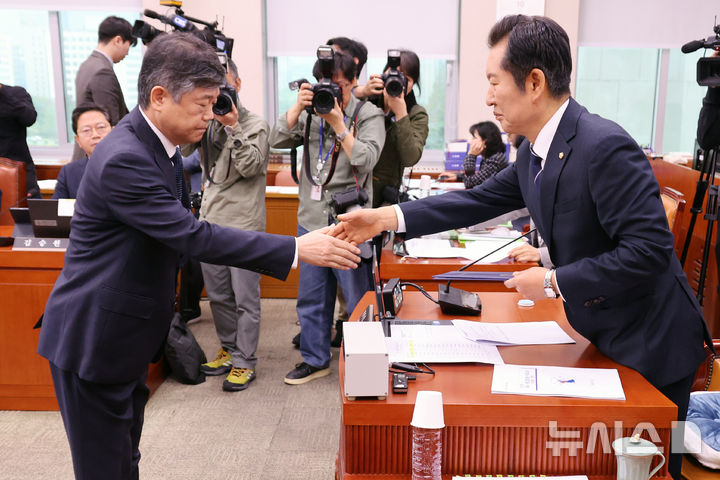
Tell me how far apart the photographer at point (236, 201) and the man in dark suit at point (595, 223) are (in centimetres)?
180

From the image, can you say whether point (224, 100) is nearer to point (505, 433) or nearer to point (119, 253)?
point (119, 253)

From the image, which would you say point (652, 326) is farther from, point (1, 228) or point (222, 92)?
point (1, 228)

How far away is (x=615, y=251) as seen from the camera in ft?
4.62

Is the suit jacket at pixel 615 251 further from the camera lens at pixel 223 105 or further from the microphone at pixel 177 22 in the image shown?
the microphone at pixel 177 22

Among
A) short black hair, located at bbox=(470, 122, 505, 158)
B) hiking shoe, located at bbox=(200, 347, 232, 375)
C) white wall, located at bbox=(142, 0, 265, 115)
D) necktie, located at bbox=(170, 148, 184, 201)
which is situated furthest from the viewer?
white wall, located at bbox=(142, 0, 265, 115)

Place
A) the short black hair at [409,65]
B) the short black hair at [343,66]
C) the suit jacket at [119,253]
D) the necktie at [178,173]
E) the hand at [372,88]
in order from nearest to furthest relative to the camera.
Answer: the suit jacket at [119,253] < the necktie at [178,173] < the short black hair at [343,66] < the hand at [372,88] < the short black hair at [409,65]

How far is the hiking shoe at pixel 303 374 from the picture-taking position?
3.38m

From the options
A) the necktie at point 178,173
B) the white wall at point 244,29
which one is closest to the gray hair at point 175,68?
the necktie at point 178,173

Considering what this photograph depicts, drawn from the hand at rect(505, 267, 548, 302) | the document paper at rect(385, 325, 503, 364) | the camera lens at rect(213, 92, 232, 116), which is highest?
the camera lens at rect(213, 92, 232, 116)

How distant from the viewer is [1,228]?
11.4 ft

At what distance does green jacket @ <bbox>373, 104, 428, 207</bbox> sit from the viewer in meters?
3.40

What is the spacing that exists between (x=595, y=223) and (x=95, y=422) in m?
1.27

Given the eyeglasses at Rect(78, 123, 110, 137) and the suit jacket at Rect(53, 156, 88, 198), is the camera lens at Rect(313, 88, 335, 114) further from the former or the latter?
the suit jacket at Rect(53, 156, 88, 198)

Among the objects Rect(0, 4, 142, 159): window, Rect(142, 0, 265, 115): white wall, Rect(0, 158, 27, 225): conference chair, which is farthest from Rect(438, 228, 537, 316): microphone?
Rect(0, 4, 142, 159): window
